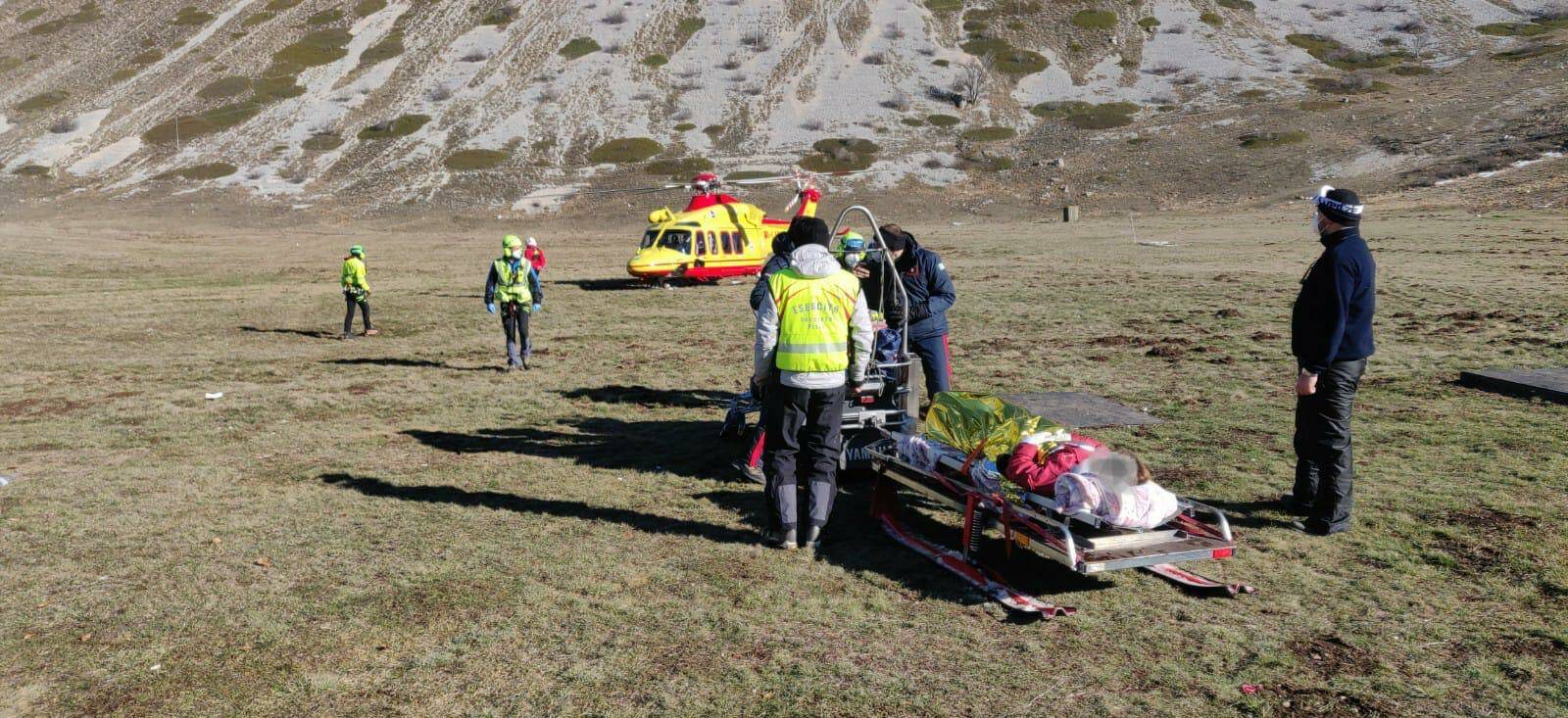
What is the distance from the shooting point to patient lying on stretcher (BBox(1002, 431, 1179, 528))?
5758 millimetres

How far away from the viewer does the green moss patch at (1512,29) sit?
3219 inches

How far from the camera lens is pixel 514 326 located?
49.1ft

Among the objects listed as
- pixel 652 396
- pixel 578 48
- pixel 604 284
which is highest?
pixel 578 48

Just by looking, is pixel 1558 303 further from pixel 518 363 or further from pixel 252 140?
pixel 252 140

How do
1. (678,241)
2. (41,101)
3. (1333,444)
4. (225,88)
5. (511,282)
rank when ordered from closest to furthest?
(1333,444), (511,282), (678,241), (225,88), (41,101)

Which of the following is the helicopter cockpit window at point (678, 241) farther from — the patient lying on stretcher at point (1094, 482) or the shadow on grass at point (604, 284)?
the patient lying on stretcher at point (1094, 482)

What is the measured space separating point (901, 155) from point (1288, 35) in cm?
4434

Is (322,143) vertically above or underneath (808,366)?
above

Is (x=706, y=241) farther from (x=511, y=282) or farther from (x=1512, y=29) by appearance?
(x=1512, y=29)

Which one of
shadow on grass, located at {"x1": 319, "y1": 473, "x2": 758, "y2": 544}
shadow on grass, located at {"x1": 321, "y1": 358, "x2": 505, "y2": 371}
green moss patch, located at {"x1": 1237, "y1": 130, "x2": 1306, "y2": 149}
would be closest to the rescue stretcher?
shadow on grass, located at {"x1": 319, "y1": 473, "x2": 758, "y2": 544}

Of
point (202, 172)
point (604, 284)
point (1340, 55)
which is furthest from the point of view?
point (1340, 55)

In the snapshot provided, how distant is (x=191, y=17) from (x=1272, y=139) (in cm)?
10552

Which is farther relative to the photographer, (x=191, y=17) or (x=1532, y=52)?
(x=191, y=17)

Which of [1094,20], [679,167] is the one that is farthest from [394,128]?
[1094,20]
